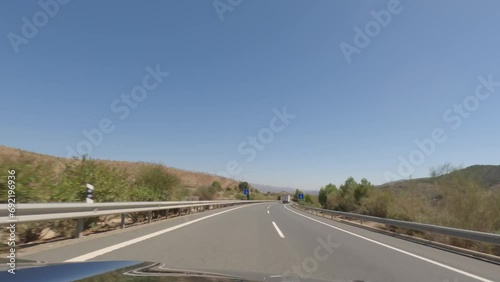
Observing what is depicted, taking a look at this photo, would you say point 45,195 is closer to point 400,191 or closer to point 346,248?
point 346,248

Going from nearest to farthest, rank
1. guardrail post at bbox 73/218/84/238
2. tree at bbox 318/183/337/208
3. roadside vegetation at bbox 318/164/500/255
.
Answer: guardrail post at bbox 73/218/84/238, roadside vegetation at bbox 318/164/500/255, tree at bbox 318/183/337/208

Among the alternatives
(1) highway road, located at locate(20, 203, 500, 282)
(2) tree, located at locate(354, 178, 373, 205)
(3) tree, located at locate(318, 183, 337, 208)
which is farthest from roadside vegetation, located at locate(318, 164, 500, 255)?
(3) tree, located at locate(318, 183, 337, 208)

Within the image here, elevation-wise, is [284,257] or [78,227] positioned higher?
[78,227]

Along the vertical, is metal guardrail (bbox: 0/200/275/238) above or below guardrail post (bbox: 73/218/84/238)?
above

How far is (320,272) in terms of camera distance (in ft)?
23.6

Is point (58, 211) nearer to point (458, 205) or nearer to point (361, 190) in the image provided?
point (458, 205)

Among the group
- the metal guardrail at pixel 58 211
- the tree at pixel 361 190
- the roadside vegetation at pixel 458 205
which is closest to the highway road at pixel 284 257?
the metal guardrail at pixel 58 211

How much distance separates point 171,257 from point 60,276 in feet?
17.2

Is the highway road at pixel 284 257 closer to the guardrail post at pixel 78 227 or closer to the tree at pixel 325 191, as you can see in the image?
the guardrail post at pixel 78 227

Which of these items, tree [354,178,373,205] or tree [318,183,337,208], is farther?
tree [318,183,337,208]

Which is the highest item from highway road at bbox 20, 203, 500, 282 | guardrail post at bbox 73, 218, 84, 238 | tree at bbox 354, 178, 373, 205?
tree at bbox 354, 178, 373, 205

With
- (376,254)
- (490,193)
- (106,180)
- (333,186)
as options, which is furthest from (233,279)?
(333,186)

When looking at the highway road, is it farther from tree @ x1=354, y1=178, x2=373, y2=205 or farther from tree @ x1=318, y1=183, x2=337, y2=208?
tree @ x1=318, y1=183, x2=337, y2=208

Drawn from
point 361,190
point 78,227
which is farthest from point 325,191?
point 78,227
